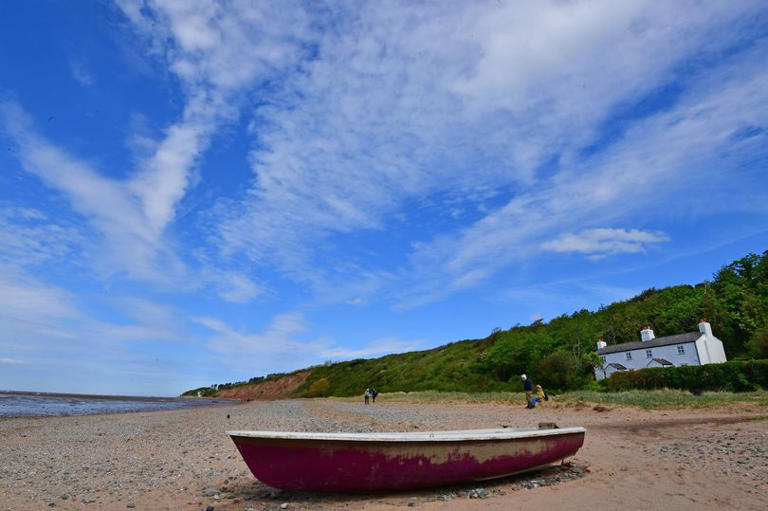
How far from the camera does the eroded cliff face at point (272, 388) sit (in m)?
91.1

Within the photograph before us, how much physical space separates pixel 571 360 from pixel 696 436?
24571mm

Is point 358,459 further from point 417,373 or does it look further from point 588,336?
point 417,373

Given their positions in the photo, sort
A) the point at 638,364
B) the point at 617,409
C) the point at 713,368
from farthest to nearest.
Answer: the point at 638,364 < the point at 713,368 < the point at 617,409

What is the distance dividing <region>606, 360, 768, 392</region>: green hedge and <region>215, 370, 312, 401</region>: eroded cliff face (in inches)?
2686

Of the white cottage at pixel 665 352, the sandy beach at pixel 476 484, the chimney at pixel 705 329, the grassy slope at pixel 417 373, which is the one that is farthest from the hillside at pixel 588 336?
the sandy beach at pixel 476 484

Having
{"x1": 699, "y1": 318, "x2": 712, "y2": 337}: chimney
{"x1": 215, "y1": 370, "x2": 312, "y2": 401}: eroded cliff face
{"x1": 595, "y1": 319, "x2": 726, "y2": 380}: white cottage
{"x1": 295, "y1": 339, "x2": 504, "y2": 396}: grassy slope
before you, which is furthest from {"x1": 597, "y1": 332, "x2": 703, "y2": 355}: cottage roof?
{"x1": 215, "y1": 370, "x2": 312, "y2": 401}: eroded cliff face

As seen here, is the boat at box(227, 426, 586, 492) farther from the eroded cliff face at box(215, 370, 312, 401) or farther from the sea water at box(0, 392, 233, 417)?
the eroded cliff face at box(215, 370, 312, 401)

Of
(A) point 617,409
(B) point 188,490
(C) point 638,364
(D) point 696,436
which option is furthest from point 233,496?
(C) point 638,364

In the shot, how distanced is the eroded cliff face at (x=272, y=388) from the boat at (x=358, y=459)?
272ft

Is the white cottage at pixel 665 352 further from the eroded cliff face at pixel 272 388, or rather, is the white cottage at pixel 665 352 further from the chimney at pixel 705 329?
the eroded cliff face at pixel 272 388

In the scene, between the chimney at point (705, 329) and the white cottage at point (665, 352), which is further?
the chimney at point (705, 329)

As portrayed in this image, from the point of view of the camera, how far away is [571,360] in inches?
1422

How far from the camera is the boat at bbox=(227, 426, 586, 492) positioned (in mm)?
6844

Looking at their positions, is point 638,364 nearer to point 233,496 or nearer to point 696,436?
point 696,436
